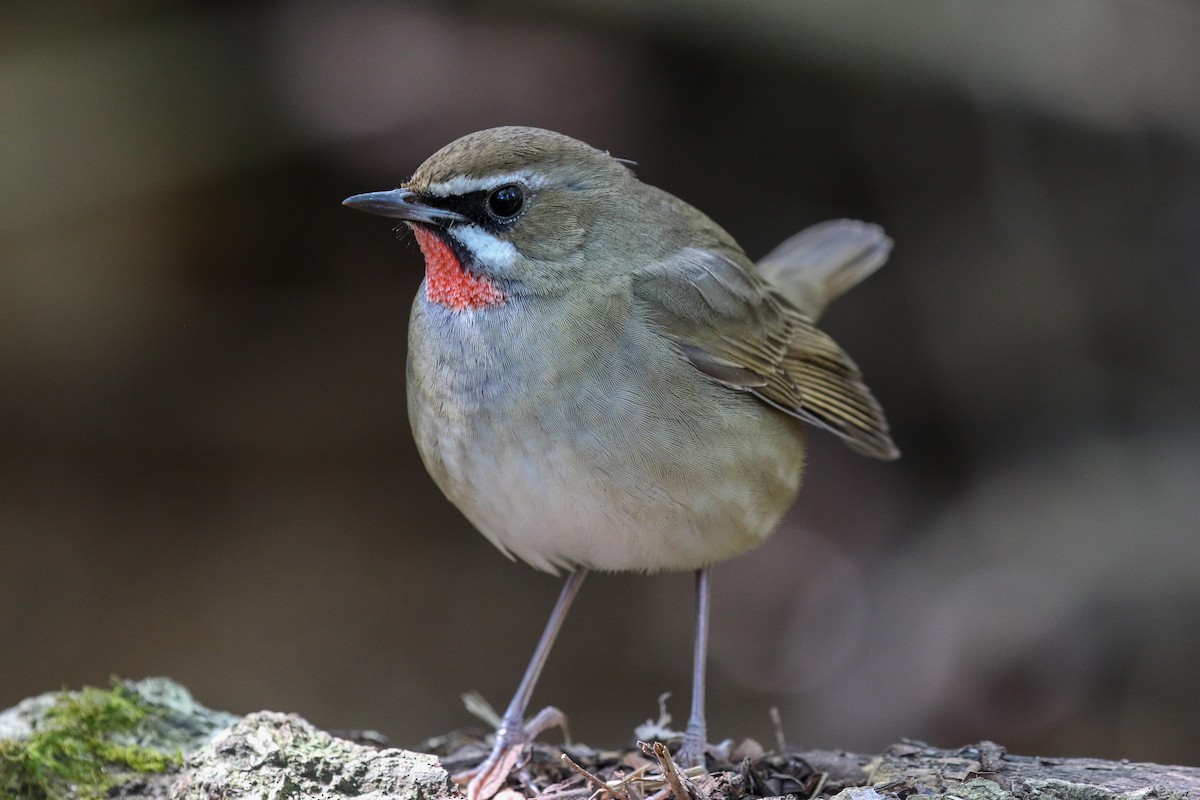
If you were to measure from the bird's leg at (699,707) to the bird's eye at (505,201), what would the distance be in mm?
1792

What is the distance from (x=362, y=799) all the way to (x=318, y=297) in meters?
5.82

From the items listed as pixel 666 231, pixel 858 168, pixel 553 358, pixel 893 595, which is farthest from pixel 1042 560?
pixel 553 358

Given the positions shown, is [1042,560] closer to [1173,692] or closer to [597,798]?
[1173,692]

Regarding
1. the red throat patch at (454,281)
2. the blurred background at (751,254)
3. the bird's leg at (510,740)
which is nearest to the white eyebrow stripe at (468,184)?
the red throat patch at (454,281)

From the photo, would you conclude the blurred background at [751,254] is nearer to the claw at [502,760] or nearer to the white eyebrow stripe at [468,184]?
the white eyebrow stripe at [468,184]

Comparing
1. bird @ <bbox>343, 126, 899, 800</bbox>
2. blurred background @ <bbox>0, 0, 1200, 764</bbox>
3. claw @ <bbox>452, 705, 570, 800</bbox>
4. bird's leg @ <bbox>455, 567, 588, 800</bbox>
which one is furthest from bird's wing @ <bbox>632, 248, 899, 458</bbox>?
blurred background @ <bbox>0, 0, 1200, 764</bbox>

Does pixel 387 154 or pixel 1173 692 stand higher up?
pixel 387 154

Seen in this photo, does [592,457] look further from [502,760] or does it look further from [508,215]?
[502,760]

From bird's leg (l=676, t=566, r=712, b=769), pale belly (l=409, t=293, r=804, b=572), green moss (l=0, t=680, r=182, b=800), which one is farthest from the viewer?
bird's leg (l=676, t=566, r=712, b=769)

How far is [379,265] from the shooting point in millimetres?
9078

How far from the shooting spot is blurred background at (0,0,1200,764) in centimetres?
819

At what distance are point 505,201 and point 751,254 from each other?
16.5 ft

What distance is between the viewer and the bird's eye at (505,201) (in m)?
4.41

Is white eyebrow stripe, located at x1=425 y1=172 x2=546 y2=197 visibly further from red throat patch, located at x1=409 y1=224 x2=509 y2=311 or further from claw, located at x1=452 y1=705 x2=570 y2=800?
claw, located at x1=452 y1=705 x2=570 y2=800
